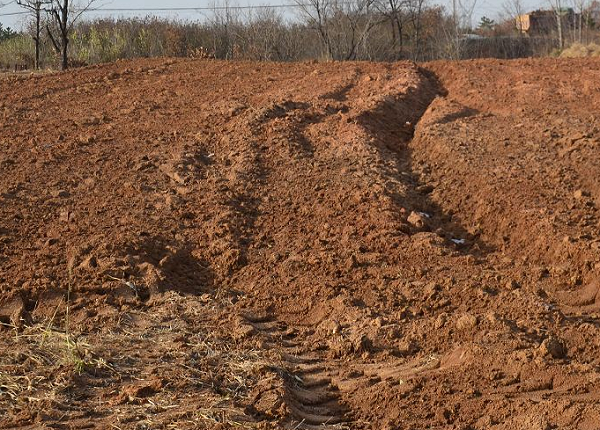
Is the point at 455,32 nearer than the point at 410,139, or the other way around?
the point at 410,139

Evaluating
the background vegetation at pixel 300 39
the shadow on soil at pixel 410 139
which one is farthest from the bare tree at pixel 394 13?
the shadow on soil at pixel 410 139

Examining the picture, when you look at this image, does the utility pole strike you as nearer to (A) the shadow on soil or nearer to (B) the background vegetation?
(B) the background vegetation

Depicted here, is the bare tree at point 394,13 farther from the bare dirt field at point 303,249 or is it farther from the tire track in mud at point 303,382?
the tire track in mud at point 303,382

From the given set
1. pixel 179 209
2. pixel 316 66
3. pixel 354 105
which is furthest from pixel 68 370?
pixel 316 66

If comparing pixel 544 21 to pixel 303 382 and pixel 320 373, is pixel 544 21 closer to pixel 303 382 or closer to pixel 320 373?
pixel 320 373

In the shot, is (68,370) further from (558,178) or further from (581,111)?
(581,111)

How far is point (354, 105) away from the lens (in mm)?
8469

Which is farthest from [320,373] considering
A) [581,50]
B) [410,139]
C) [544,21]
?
[544,21]

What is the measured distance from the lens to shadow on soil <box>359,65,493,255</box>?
20.8 ft

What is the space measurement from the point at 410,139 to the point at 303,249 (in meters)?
2.65

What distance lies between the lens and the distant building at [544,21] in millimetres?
24594

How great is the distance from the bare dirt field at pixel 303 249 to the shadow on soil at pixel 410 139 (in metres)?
0.03

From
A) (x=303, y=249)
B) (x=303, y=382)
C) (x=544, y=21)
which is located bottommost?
(x=303, y=382)

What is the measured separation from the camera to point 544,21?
2672 centimetres
